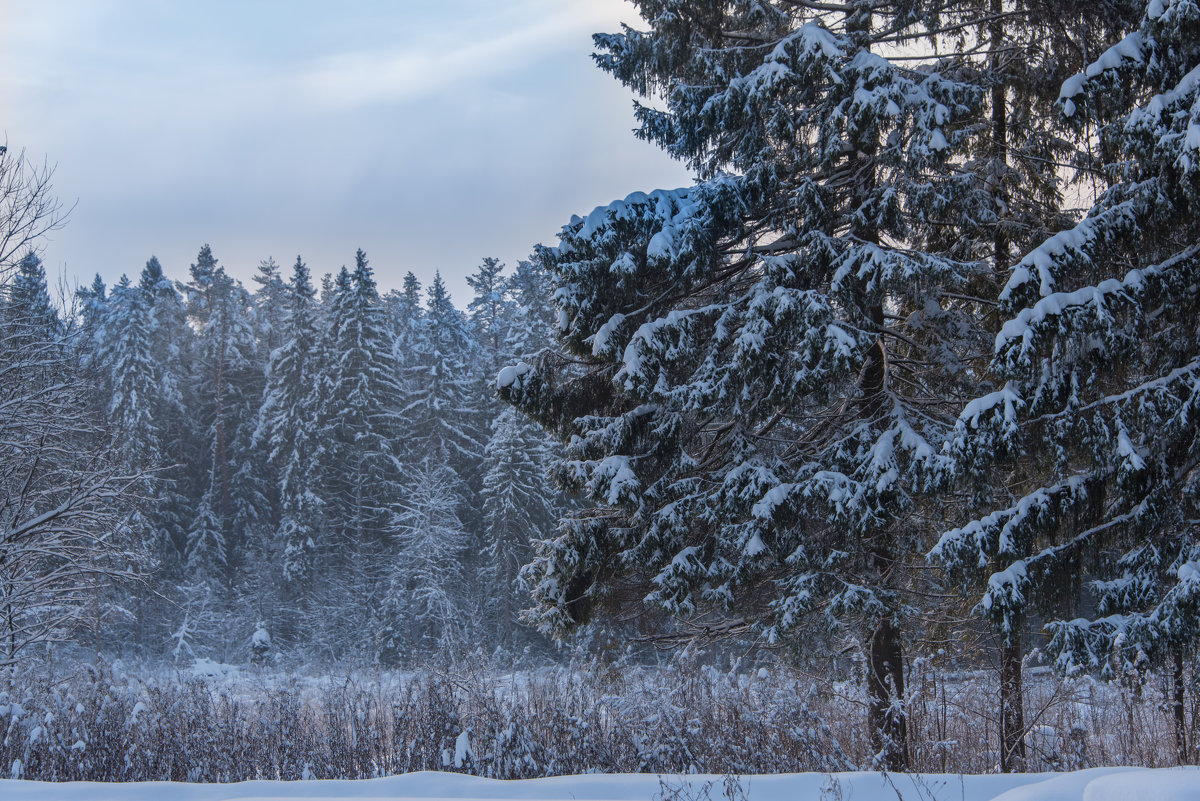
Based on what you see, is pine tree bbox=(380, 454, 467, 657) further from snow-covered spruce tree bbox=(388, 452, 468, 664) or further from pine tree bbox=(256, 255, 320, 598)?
pine tree bbox=(256, 255, 320, 598)

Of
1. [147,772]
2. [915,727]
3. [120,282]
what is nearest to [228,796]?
[147,772]

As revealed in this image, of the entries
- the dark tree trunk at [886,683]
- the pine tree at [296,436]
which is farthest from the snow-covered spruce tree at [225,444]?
the dark tree trunk at [886,683]

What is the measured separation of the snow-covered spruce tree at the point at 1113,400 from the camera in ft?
20.8

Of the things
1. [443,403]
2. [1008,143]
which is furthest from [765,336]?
[443,403]

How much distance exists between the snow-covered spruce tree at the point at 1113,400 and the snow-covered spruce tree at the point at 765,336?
103cm

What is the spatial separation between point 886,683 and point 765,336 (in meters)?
3.61

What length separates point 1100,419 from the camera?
22.1 ft

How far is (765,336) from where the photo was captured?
7949 millimetres

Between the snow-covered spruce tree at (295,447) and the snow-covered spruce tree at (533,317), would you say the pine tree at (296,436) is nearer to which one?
the snow-covered spruce tree at (295,447)

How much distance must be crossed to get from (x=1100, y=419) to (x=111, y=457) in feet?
44.0

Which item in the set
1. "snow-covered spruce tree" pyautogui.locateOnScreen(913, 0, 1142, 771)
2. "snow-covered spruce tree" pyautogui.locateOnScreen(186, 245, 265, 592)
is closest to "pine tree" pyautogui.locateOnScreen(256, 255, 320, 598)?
"snow-covered spruce tree" pyautogui.locateOnScreen(186, 245, 265, 592)

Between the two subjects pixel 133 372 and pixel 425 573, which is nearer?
pixel 425 573

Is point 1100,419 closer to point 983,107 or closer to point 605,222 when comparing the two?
point 983,107

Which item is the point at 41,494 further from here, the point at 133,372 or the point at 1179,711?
the point at 133,372
